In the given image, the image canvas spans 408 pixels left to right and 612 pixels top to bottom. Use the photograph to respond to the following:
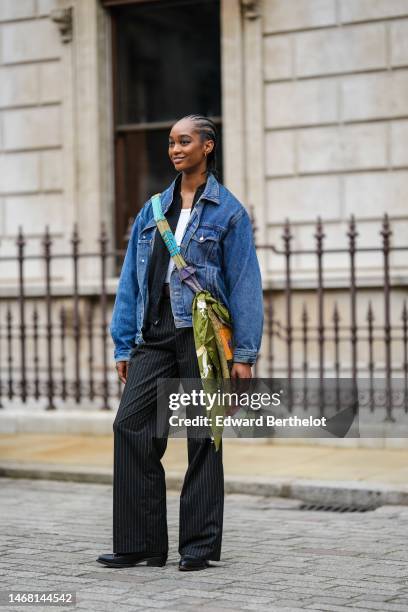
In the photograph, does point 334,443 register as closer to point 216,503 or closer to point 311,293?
point 311,293

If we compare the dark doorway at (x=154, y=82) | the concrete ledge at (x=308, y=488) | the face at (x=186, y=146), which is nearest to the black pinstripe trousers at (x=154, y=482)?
the face at (x=186, y=146)

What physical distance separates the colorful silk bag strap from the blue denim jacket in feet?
0.09

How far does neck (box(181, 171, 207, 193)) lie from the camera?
625 centimetres

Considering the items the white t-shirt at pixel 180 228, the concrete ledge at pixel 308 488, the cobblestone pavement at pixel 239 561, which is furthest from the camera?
the concrete ledge at pixel 308 488

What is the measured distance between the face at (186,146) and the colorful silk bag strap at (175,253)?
0.25m

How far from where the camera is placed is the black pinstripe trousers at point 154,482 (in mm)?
6086

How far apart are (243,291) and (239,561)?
131 centimetres

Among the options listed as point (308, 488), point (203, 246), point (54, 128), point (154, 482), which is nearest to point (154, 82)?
point (54, 128)

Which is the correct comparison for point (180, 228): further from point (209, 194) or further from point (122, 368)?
point (122, 368)

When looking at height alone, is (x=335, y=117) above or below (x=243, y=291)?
above

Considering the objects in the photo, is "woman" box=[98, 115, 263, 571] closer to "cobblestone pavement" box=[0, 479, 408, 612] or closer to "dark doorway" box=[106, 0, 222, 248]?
"cobblestone pavement" box=[0, 479, 408, 612]

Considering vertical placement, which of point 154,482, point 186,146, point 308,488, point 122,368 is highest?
point 186,146

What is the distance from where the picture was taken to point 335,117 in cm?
1303

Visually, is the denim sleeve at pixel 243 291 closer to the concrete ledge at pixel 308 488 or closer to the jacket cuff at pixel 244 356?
the jacket cuff at pixel 244 356
